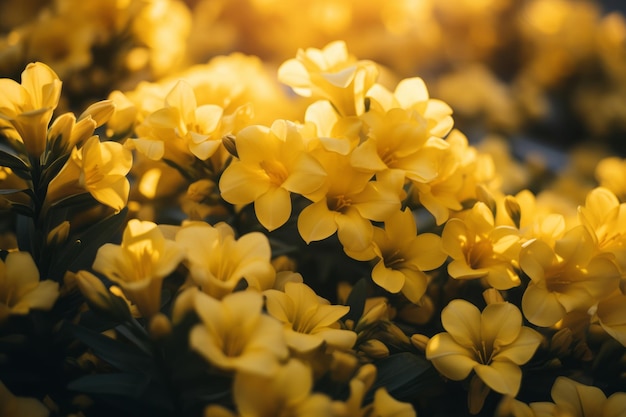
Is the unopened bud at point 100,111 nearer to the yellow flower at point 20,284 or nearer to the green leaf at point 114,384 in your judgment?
the yellow flower at point 20,284

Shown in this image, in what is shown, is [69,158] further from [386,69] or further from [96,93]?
[386,69]

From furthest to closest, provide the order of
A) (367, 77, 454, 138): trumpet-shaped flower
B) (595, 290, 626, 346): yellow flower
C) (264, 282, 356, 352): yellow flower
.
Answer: (367, 77, 454, 138): trumpet-shaped flower
(595, 290, 626, 346): yellow flower
(264, 282, 356, 352): yellow flower

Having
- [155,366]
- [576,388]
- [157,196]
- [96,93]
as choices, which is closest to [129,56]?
[96,93]

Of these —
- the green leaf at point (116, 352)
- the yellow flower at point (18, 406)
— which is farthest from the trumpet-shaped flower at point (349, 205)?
the yellow flower at point (18, 406)

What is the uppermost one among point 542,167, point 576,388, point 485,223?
point 485,223

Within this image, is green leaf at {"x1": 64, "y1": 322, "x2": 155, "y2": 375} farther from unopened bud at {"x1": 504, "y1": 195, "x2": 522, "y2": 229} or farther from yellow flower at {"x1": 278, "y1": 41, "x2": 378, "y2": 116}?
unopened bud at {"x1": 504, "y1": 195, "x2": 522, "y2": 229}

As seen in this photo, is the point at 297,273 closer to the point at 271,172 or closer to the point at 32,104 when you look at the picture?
the point at 271,172

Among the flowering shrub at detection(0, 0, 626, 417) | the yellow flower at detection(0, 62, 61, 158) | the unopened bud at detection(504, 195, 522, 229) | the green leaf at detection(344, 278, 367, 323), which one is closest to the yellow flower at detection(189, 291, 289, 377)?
the flowering shrub at detection(0, 0, 626, 417)
